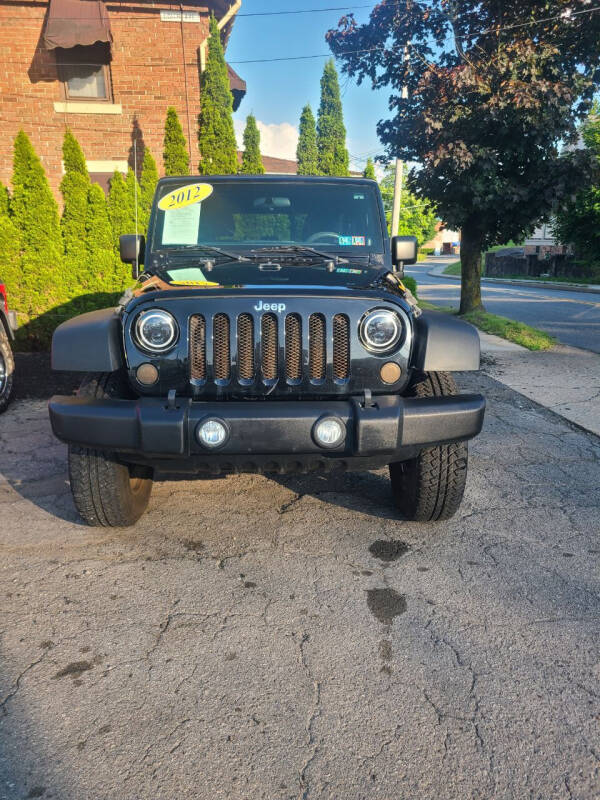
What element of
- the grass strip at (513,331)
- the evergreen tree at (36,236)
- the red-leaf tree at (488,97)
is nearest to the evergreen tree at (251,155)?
the red-leaf tree at (488,97)

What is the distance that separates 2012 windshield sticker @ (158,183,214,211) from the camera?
157 inches

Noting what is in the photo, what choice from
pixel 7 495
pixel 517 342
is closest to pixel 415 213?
pixel 517 342

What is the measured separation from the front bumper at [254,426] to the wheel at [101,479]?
0.25 metres

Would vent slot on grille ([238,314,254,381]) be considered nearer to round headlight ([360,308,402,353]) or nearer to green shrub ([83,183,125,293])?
round headlight ([360,308,402,353])

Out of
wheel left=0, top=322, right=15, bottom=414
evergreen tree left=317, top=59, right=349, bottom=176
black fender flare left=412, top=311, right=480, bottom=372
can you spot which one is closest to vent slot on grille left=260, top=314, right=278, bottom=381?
black fender flare left=412, top=311, right=480, bottom=372

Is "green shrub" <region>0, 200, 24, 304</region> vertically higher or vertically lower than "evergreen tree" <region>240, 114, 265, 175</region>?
lower

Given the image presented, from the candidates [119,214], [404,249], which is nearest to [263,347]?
[404,249]

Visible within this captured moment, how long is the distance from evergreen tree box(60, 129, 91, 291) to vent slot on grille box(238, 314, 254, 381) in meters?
6.97

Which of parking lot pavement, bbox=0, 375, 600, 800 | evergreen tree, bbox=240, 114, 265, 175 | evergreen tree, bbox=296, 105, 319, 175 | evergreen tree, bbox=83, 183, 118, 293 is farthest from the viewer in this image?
evergreen tree, bbox=296, 105, 319, 175

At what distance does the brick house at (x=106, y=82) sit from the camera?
13.4 metres

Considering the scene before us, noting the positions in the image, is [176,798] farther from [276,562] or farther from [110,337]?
[110,337]

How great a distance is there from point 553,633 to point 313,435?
1248 millimetres

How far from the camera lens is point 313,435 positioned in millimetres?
2629

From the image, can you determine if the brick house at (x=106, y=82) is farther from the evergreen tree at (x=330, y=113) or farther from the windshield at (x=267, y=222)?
the evergreen tree at (x=330, y=113)
